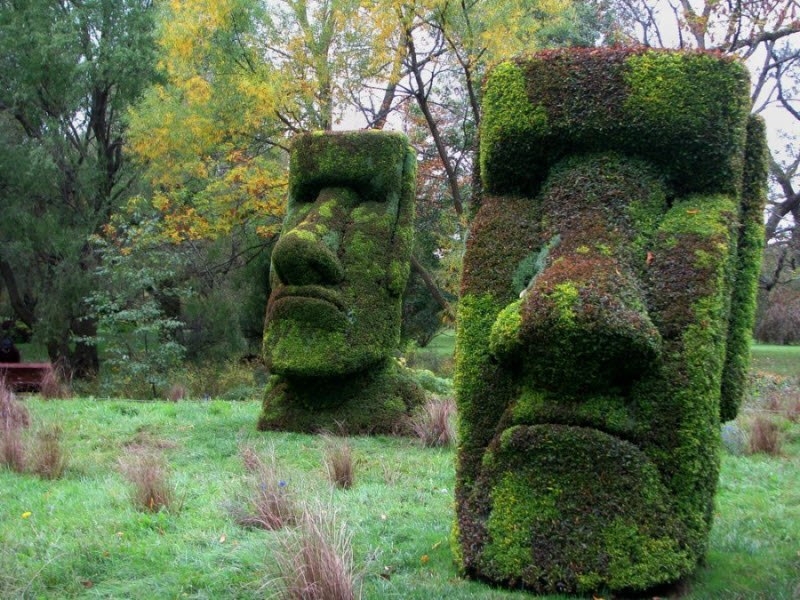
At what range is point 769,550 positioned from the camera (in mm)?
5371

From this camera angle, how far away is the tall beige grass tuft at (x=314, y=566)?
13.6 feet

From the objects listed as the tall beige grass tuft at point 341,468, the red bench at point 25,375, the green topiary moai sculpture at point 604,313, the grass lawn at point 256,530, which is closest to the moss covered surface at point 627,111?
the green topiary moai sculpture at point 604,313

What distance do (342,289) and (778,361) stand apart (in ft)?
64.6

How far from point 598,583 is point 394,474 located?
3.46 metres

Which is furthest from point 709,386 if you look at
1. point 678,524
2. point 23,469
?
point 23,469

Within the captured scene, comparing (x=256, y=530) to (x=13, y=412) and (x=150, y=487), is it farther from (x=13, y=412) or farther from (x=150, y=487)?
(x=13, y=412)

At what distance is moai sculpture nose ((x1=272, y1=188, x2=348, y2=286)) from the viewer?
9.83 m

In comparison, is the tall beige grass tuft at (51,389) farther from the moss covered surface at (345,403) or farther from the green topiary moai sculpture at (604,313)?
the green topiary moai sculpture at (604,313)

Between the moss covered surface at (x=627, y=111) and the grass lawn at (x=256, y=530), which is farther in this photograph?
the moss covered surface at (x=627, y=111)

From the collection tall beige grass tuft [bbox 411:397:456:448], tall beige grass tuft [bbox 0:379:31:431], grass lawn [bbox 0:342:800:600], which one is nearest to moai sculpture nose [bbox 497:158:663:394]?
grass lawn [bbox 0:342:800:600]

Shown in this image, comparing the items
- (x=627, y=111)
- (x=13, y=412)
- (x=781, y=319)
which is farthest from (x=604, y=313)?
(x=781, y=319)

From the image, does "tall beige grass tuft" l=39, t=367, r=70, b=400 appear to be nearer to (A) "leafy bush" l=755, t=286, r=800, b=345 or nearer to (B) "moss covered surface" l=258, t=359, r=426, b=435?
(B) "moss covered surface" l=258, t=359, r=426, b=435

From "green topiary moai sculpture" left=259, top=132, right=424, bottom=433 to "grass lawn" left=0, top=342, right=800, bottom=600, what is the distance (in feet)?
2.91

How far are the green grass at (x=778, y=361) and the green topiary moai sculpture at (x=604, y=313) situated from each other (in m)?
17.4
